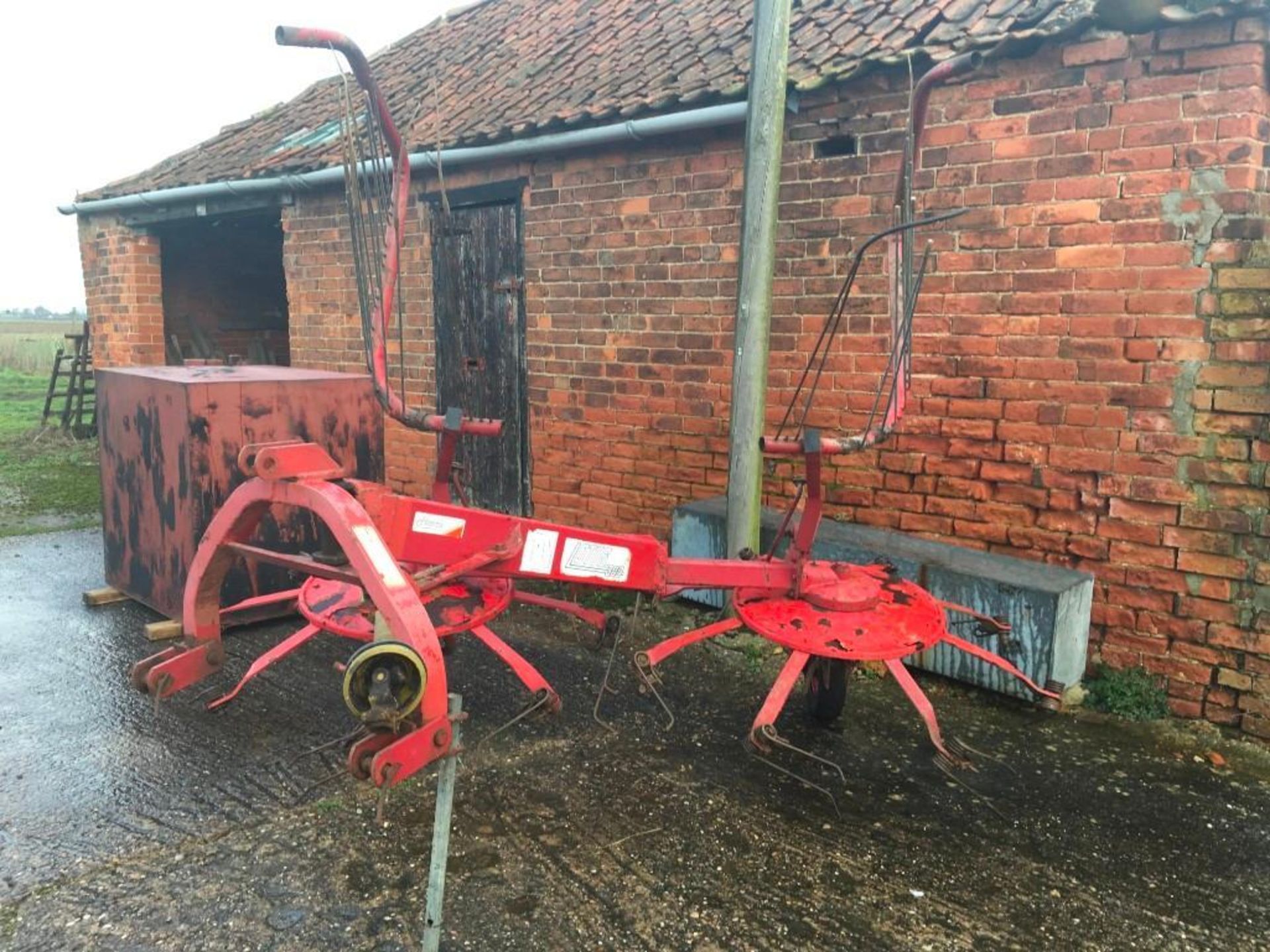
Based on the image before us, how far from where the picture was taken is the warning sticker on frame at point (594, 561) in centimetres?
319

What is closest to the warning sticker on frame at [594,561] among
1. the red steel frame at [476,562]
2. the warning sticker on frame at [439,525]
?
Result: the red steel frame at [476,562]

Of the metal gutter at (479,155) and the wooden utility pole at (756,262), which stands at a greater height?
the metal gutter at (479,155)

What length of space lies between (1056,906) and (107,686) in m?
3.96

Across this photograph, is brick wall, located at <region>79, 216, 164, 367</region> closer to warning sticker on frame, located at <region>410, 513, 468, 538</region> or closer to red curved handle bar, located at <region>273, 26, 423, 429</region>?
red curved handle bar, located at <region>273, 26, 423, 429</region>

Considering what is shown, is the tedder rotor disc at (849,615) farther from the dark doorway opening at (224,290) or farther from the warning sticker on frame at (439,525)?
the dark doorway opening at (224,290)

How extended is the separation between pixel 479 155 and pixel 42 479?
22.0 feet

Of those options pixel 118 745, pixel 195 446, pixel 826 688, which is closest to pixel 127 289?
pixel 195 446

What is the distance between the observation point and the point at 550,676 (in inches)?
173

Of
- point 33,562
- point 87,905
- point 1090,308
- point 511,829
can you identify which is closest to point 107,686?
point 87,905

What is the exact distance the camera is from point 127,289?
9648mm

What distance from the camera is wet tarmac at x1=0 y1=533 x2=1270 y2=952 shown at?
2.57m

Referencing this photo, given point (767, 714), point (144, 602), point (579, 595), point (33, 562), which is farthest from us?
point (33, 562)

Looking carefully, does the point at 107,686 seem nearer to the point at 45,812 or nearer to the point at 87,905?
the point at 45,812

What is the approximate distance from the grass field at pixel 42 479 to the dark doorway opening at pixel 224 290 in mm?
1759
